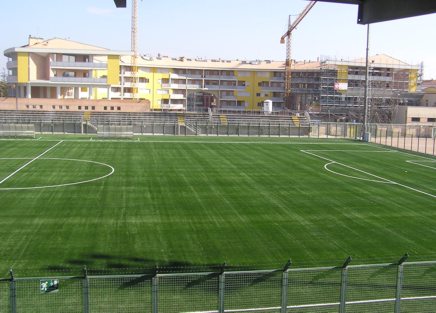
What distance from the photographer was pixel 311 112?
94.1 metres

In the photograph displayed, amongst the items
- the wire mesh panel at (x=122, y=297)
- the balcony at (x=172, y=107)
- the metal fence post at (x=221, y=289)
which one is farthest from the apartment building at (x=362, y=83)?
the metal fence post at (x=221, y=289)

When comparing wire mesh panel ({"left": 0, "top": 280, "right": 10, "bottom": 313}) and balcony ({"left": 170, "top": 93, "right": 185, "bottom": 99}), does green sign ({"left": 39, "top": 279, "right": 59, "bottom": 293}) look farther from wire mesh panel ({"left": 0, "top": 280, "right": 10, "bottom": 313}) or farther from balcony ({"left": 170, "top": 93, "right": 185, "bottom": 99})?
balcony ({"left": 170, "top": 93, "right": 185, "bottom": 99})

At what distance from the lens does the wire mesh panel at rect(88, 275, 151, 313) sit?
1068 cm

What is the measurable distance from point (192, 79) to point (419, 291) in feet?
314

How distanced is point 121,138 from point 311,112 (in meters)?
52.7

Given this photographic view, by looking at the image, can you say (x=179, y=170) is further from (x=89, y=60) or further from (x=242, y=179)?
(x=89, y=60)

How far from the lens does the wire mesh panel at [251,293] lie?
10.3 metres

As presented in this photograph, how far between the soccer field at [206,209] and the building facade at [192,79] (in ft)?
140

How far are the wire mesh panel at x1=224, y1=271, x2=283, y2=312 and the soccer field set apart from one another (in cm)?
400

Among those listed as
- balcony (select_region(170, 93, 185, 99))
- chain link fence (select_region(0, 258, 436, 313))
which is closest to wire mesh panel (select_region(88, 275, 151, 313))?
chain link fence (select_region(0, 258, 436, 313))

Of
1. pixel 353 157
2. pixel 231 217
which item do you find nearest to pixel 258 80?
pixel 353 157

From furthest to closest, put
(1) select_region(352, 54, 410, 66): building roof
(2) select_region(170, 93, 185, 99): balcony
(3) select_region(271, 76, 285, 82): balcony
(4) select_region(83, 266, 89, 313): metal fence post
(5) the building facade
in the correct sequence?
(3) select_region(271, 76, 285, 82): balcony < (2) select_region(170, 93, 185, 99): balcony < (1) select_region(352, 54, 410, 66): building roof < (5) the building facade < (4) select_region(83, 266, 89, 313): metal fence post

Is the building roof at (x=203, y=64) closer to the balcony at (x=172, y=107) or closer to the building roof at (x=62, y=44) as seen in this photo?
the balcony at (x=172, y=107)

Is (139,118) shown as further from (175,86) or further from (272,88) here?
(272,88)
